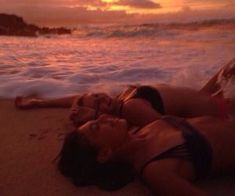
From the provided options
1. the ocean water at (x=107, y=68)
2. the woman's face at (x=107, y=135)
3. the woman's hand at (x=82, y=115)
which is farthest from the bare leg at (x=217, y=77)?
the woman's face at (x=107, y=135)

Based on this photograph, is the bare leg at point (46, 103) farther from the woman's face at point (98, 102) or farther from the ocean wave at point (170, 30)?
the ocean wave at point (170, 30)

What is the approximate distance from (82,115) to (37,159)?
0.52 m

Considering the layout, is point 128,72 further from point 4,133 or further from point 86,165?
point 86,165

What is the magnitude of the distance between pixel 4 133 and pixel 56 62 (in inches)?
144

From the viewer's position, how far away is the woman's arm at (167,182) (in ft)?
7.27

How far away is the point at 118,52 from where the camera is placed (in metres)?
8.45

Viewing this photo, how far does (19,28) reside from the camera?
1828 cm

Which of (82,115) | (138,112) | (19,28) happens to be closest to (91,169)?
(138,112)

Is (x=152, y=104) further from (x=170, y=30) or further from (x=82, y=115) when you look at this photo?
(x=170, y=30)

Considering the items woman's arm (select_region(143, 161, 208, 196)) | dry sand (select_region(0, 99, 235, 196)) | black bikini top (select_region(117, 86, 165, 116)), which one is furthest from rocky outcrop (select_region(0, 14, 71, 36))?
woman's arm (select_region(143, 161, 208, 196))

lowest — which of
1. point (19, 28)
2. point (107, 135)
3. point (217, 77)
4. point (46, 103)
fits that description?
point (19, 28)

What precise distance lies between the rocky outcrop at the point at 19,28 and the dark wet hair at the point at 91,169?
1383 cm

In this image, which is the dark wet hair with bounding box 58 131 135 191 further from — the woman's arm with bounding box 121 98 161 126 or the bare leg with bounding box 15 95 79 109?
the bare leg with bounding box 15 95 79 109

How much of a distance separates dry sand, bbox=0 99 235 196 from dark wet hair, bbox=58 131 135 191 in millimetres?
44
